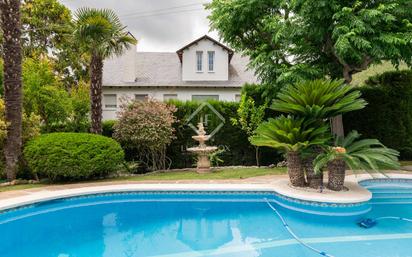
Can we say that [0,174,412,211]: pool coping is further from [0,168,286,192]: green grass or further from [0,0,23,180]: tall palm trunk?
[0,0,23,180]: tall palm trunk

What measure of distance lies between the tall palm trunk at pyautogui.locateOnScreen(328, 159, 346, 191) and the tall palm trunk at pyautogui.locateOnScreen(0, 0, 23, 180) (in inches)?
372

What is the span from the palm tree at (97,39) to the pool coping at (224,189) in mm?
3802

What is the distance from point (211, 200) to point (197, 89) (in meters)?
16.7

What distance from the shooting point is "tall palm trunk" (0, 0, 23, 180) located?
32.8 ft

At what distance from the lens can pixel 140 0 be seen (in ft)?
63.7

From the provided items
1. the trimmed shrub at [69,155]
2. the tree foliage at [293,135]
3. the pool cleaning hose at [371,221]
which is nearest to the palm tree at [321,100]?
the tree foliage at [293,135]

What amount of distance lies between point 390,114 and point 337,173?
25.2 ft

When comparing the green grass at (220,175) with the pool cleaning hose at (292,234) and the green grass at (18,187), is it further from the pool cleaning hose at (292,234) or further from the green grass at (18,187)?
the pool cleaning hose at (292,234)

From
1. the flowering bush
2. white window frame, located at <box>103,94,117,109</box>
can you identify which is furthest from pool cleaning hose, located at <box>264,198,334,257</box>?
white window frame, located at <box>103,94,117,109</box>

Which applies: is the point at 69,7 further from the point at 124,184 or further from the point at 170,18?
the point at 124,184

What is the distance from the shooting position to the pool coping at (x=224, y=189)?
7.61 meters

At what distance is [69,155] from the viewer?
977cm

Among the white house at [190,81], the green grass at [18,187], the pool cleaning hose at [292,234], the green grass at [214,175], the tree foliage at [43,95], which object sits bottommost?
the pool cleaning hose at [292,234]

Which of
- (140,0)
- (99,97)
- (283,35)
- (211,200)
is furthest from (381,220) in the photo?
(140,0)
